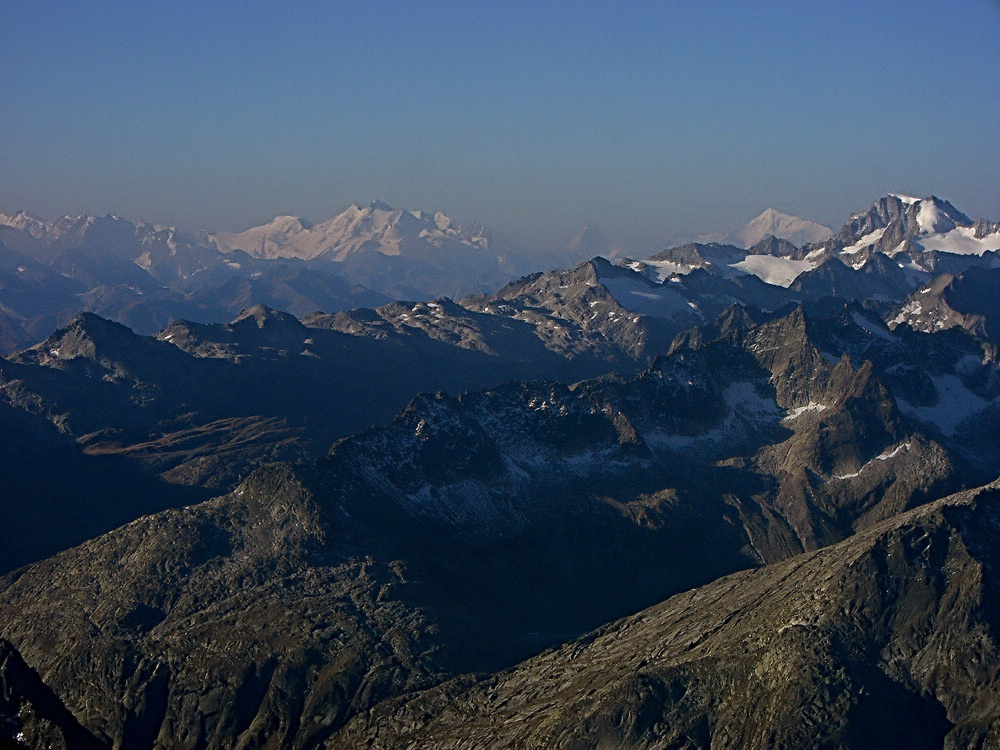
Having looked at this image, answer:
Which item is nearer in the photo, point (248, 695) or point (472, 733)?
point (472, 733)

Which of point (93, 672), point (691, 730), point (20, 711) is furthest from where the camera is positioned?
point (93, 672)

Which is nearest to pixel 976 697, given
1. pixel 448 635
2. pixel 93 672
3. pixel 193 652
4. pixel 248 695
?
pixel 448 635

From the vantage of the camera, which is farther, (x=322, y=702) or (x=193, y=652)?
(x=193, y=652)

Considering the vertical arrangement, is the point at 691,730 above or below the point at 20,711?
below

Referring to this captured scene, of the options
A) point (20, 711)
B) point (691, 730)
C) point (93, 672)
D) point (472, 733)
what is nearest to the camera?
point (20, 711)

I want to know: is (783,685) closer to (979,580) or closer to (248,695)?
(979,580)

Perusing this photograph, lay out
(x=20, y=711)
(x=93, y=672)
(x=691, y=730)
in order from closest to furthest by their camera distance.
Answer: (x=20, y=711) < (x=691, y=730) < (x=93, y=672)

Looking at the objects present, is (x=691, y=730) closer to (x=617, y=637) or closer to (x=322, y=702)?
(x=617, y=637)

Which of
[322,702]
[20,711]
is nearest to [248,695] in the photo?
[322,702]

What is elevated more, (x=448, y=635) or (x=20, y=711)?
(x=20, y=711)
